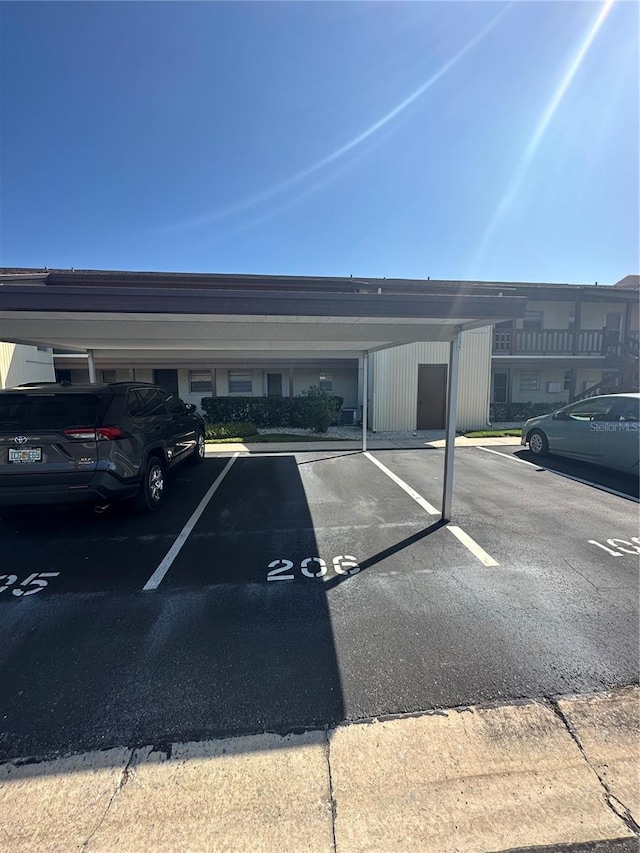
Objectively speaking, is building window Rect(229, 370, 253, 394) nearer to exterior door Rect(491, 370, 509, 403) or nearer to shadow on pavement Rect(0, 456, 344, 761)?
exterior door Rect(491, 370, 509, 403)

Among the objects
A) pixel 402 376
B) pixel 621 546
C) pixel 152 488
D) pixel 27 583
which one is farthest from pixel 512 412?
pixel 27 583

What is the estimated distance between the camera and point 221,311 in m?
3.80

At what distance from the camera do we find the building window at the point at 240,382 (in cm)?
1800

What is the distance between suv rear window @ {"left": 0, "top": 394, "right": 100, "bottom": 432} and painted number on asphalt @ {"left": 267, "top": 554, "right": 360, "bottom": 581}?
263cm

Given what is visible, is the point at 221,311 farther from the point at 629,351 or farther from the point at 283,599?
the point at 629,351

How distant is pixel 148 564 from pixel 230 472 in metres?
3.78

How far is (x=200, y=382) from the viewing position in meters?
17.7

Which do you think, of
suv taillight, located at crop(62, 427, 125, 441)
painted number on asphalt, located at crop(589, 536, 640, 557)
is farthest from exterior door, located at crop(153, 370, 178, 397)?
painted number on asphalt, located at crop(589, 536, 640, 557)

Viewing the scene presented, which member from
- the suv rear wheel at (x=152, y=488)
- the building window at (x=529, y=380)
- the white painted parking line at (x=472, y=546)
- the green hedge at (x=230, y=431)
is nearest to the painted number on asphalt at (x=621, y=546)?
the white painted parking line at (x=472, y=546)

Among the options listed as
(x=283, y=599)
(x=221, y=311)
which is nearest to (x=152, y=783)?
(x=283, y=599)

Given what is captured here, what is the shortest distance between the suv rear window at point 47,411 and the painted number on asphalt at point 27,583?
1.52 metres

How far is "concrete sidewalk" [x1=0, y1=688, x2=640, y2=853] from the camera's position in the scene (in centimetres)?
161

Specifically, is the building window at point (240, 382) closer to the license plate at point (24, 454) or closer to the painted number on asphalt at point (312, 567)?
the license plate at point (24, 454)

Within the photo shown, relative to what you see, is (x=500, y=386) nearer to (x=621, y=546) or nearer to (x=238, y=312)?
(x=621, y=546)
